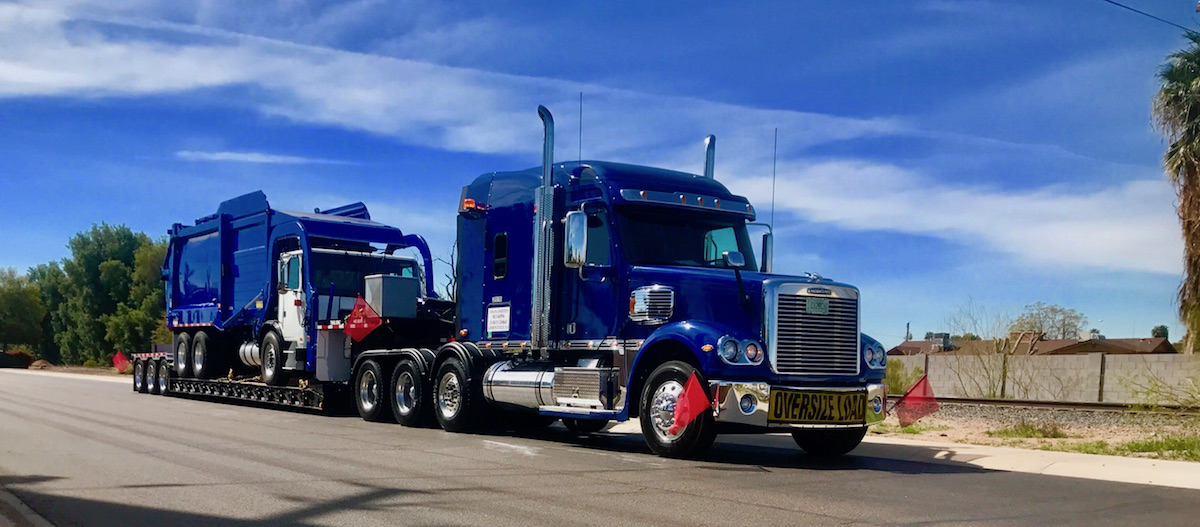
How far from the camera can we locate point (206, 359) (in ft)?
70.2

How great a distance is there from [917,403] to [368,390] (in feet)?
27.7

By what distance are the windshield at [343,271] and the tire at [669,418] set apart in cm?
812

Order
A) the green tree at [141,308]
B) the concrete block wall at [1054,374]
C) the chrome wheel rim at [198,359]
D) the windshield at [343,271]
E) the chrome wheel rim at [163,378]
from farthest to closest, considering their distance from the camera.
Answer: the green tree at [141,308]
the chrome wheel rim at [163,378]
the chrome wheel rim at [198,359]
the concrete block wall at [1054,374]
the windshield at [343,271]

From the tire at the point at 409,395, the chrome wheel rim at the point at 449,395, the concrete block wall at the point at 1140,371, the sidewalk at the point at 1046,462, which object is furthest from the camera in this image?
the concrete block wall at the point at 1140,371

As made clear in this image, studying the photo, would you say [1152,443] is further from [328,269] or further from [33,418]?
[33,418]

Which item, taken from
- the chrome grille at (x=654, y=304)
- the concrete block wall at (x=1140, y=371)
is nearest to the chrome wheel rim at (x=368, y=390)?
the chrome grille at (x=654, y=304)

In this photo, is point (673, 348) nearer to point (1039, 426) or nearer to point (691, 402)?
point (691, 402)

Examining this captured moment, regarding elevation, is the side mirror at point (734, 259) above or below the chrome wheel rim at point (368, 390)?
above

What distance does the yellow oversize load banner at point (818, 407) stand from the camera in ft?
33.0

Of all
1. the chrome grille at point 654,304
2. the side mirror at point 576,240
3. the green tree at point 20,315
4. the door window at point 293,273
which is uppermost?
the side mirror at point 576,240

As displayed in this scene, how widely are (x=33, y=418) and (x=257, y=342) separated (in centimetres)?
462

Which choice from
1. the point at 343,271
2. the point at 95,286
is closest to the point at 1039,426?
the point at 343,271

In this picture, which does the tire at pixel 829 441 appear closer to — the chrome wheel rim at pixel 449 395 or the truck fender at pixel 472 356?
the truck fender at pixel 472 356

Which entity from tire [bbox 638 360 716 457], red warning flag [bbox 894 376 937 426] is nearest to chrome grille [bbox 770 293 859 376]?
tire [bbox 638 360 716 457]
